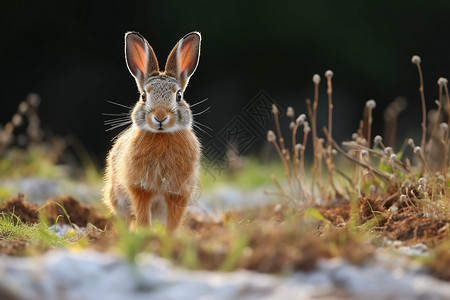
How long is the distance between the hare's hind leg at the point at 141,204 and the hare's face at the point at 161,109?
1.15ft

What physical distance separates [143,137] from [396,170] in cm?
147

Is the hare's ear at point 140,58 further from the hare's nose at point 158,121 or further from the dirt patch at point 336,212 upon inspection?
the dirt patch at point 336,212

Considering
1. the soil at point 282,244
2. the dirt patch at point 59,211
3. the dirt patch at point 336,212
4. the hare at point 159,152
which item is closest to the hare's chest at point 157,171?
the hare at point 159,152

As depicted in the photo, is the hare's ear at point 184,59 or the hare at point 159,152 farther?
the hare's ear at point 184,59

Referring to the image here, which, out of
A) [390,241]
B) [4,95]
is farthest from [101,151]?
[390,241]

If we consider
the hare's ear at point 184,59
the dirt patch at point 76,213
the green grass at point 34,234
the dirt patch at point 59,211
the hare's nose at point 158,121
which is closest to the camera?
the green grass at point 34,234

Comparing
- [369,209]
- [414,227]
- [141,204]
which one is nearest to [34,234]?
[141,204]

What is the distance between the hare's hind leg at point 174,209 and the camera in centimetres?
337

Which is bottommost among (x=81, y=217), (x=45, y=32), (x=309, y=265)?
(x=309, y=265)

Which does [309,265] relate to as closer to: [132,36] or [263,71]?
[132,36]

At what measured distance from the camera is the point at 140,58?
358 centimetres

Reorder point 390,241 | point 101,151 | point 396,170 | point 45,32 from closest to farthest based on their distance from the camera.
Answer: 1. point 390,241
2. point 396,170
3. point 45,32
4. point 101,151

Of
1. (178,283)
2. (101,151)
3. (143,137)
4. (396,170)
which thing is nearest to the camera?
Result: (178,283)

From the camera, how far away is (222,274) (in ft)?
6.22
